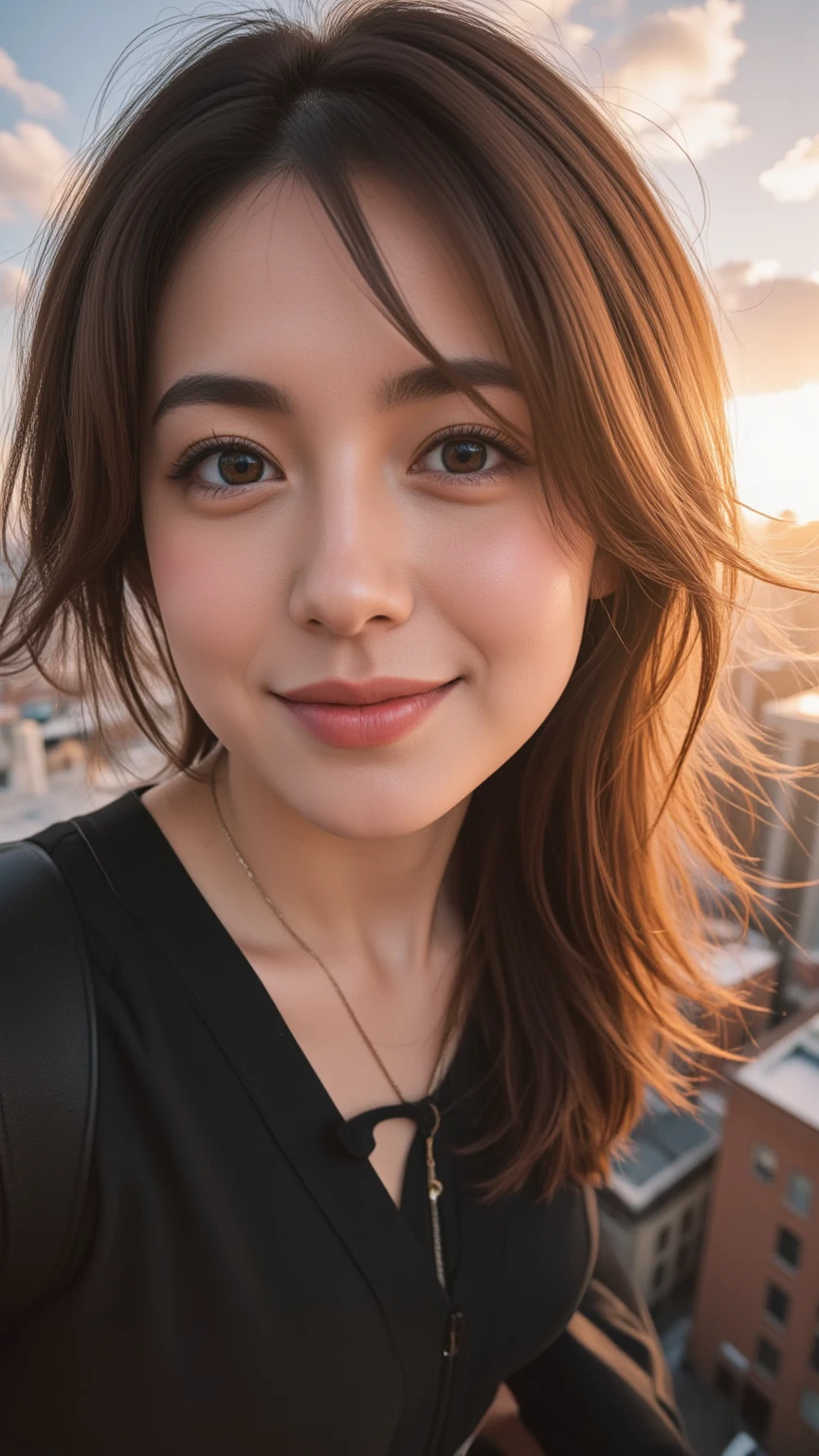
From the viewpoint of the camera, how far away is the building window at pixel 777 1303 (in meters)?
1.38

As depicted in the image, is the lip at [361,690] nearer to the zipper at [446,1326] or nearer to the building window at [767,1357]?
the zipper at [446,1326]

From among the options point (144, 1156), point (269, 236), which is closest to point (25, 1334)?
point (144, 1156)

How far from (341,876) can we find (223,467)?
39cm

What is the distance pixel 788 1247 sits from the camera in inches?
55.1

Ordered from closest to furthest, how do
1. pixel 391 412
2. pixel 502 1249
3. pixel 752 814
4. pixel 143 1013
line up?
pixel 391 412, pixel 143 1013, pixel 502 1249, pixel 752 814

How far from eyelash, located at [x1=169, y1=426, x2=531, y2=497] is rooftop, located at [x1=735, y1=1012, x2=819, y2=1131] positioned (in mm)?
1229

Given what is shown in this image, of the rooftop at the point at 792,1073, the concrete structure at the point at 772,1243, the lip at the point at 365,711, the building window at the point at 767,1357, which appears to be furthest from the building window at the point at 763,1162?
the lip at the point at 365,711

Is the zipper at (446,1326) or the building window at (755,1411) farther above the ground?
the zipper at (446,1326)

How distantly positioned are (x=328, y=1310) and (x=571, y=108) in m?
0.87

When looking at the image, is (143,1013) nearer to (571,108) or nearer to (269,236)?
(269,236)

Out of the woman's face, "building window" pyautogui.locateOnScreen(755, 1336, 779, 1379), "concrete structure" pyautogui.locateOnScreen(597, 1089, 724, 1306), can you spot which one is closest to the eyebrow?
the woman's face

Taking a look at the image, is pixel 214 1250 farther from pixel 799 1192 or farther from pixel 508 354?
pixel 799 1192

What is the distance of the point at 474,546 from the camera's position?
52 cm

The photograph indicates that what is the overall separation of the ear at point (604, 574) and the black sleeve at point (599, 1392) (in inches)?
32.4
